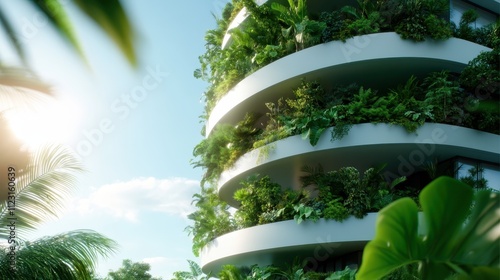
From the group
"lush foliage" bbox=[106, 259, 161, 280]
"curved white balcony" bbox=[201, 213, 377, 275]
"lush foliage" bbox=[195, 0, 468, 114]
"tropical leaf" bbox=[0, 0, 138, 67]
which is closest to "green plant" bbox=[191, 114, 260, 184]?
"lush foliage" bbox=[195, 0, 468, 114]

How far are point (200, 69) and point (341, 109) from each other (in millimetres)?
9346

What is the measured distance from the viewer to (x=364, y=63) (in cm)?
1800

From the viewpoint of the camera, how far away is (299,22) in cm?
1952

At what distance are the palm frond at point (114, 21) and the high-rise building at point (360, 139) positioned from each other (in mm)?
14454

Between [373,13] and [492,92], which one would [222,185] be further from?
[492,92]

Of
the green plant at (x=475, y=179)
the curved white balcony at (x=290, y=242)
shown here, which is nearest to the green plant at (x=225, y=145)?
the curved white balcony at (x=290, y=242)

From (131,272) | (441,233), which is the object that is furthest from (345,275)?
(131,272)

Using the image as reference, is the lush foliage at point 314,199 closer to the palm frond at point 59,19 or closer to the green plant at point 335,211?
the green plant at point 335,211

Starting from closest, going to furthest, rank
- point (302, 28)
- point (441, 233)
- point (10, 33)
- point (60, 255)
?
point (10, 33) → point (441, 233) → point (60, 255) → point (302, 28)

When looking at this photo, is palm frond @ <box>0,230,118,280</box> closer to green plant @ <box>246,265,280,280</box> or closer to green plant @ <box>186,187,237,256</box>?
green plant @ <box>246,265,280,280</box>

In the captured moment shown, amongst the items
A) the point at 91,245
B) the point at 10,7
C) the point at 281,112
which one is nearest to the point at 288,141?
the point at 281,112

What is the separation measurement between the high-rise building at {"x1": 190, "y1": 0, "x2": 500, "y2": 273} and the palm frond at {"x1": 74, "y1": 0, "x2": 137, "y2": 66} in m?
14.5

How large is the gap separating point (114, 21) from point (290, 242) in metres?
15.3

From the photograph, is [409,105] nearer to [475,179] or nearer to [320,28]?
[475,179]
